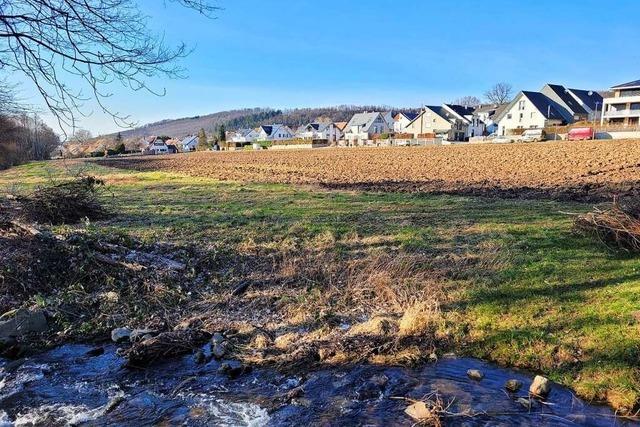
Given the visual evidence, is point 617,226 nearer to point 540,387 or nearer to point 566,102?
point 540,387

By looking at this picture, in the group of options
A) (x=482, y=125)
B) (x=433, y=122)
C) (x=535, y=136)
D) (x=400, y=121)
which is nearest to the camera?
(x=535, y=136)

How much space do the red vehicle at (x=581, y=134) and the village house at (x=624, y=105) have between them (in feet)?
56.0

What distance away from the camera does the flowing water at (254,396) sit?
14.5 ft

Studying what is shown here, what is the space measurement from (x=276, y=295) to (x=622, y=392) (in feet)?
15.2

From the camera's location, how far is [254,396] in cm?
484

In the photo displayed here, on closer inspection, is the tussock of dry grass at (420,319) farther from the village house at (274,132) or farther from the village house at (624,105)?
the village house at (274,132)

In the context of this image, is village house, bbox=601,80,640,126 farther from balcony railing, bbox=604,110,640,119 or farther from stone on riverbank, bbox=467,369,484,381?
stone on riverbank, bbox=467,369,484,381

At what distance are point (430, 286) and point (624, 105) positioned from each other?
71.5 meters

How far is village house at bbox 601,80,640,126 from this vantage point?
61781mm

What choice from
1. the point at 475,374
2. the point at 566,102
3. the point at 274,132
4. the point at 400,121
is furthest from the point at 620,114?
the point at 274,132

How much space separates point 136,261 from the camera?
8.27 metres

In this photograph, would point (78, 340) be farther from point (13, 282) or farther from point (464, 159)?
point (464, 159)

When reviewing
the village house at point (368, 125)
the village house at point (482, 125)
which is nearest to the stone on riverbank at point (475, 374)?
the village house at point (482, 125)

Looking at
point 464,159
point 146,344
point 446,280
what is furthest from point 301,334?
point 464,159
